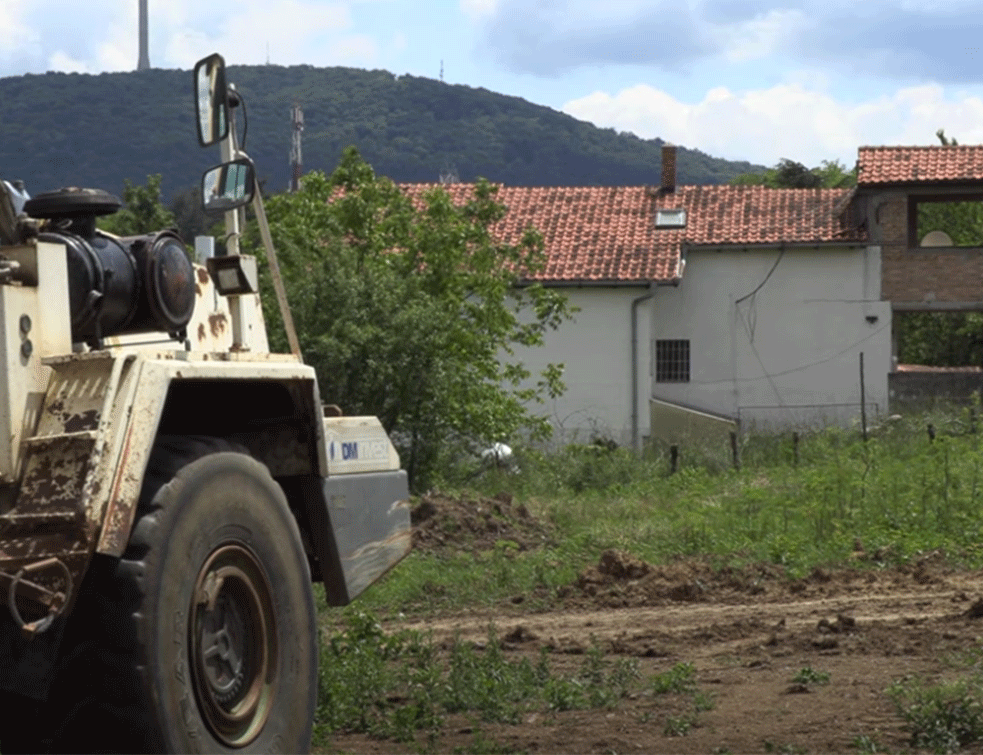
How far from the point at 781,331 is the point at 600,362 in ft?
14.4

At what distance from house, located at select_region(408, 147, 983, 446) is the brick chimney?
1.67m

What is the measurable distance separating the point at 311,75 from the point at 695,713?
1175cm

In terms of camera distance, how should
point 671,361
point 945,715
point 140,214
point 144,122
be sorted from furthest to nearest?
point 671,361, point 144,122, point 140,214, point 945,715

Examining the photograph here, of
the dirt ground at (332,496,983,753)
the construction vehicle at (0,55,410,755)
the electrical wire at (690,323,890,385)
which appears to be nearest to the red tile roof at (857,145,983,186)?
→ the electrical wire at (690,323,890,385)

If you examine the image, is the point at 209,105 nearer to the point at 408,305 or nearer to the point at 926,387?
the point at 408,305

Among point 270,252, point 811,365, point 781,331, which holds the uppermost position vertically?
point 270,252

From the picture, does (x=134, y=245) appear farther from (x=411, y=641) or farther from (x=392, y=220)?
(x=392, y=220)

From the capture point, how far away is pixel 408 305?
2286 centimetres

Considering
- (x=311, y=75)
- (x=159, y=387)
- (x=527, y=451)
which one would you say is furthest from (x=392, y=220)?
(x=159, y=387)

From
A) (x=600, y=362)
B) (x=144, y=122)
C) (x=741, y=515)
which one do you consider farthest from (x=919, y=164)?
(x=144, y=122)

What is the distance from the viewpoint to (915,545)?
15.6m

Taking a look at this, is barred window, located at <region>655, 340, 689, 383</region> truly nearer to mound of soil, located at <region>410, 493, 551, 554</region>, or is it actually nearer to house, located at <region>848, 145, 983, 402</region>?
house, located at <region>848, 145, 983, 402</region>

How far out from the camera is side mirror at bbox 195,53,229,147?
20.8ft

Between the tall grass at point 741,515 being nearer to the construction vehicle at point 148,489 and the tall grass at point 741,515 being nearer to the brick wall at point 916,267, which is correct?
the construction vehicle at point 148,489
